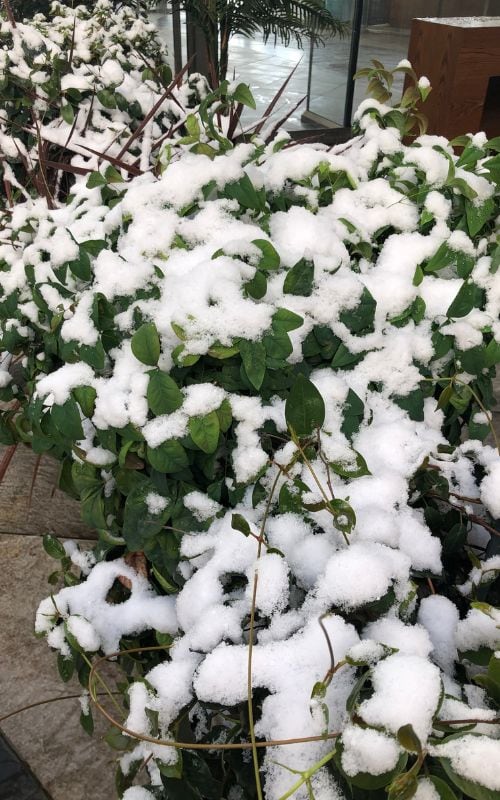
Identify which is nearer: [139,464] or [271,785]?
[271,785]

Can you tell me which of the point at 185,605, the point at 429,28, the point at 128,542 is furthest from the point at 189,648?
the point at 429,28

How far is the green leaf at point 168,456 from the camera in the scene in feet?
3.03

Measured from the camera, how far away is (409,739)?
0.52 m

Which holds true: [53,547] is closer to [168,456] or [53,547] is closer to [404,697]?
[168,456]

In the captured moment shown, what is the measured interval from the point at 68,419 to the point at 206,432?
232mm

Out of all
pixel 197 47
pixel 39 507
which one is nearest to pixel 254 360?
pixel 39 507

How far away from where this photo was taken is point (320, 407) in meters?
0.91

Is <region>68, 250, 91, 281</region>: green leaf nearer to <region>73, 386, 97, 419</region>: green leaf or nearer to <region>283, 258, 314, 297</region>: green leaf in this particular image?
<region>73, 386, 97, 419</region>: green leaf

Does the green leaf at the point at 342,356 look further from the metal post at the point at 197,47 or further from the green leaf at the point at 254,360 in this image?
the metal post at the point at 197,47

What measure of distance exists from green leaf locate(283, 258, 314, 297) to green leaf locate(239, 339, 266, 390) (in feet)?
0.44

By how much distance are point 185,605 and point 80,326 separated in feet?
1.57

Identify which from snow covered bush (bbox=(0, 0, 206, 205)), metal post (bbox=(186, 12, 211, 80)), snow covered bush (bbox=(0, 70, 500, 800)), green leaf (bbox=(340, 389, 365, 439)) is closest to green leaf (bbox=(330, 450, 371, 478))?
snow covered bush (bbox=(0, 70, 500, 800))

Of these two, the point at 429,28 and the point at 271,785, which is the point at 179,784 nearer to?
the point at 271,785

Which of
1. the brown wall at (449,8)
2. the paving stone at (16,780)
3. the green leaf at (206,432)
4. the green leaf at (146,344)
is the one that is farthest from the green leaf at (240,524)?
the brown wall at (449,8)
